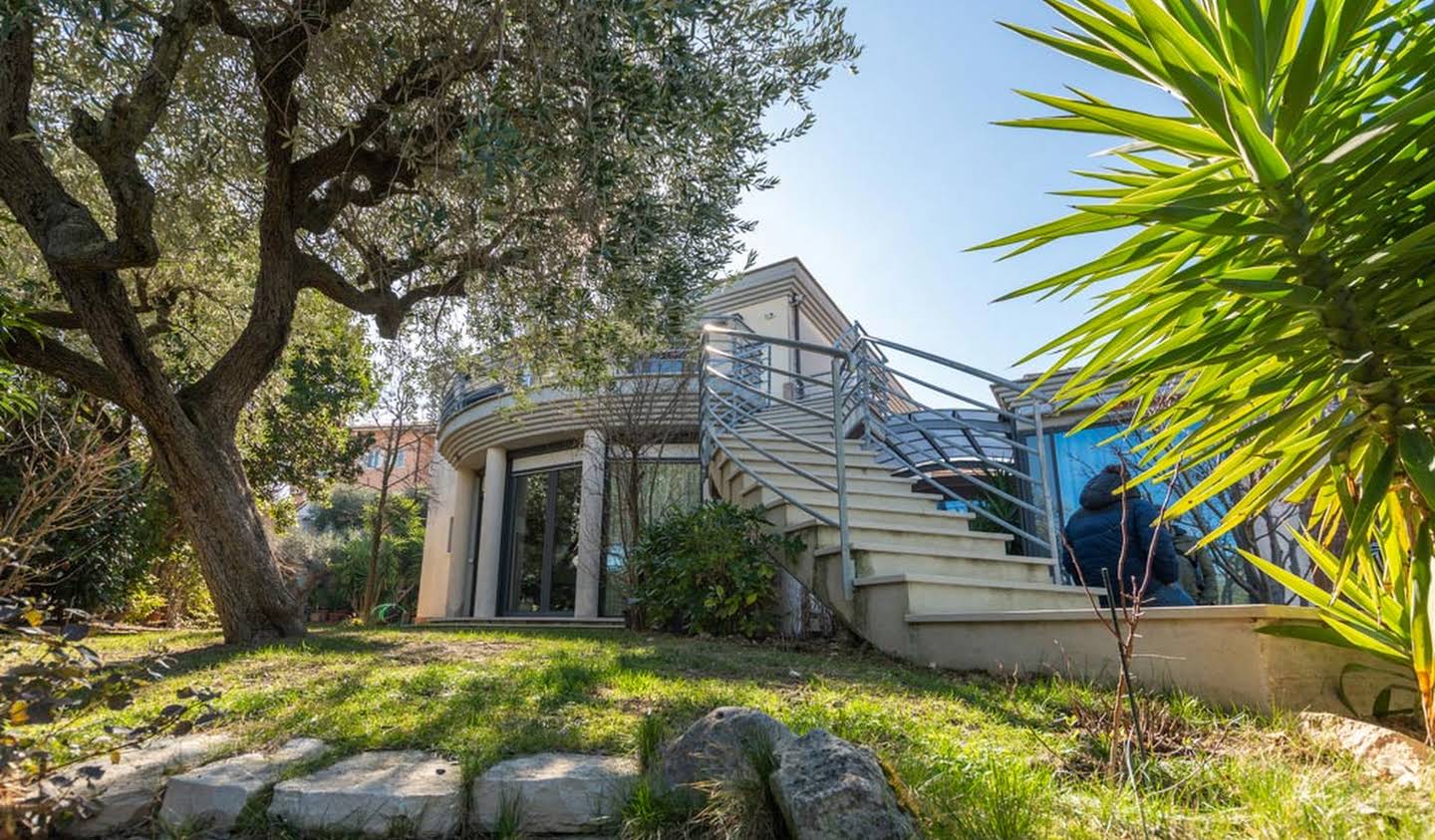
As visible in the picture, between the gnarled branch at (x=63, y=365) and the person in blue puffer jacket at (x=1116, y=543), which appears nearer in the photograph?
the person in blue puffer jacket at (x=1116, y=543)

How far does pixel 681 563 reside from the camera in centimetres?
500

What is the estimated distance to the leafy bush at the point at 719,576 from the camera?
471cm

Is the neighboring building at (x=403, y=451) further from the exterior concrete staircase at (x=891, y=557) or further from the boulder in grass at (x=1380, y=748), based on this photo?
the boulder in grass at (x=1380, y=748)

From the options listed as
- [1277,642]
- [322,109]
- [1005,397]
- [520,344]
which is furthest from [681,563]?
[1005,397]

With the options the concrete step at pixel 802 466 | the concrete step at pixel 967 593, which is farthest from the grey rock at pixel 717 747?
the concrete step at pixel 802 466

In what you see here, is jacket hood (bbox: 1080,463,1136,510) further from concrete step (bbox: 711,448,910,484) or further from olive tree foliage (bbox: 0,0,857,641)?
olive tree foliage (bbox: 0,0,857,641)

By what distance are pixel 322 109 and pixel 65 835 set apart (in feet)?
13.5

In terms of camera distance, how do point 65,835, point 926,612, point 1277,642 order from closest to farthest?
point 65,835 → point 1277,642 → point 926,612

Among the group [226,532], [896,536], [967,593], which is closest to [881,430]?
[896,536]

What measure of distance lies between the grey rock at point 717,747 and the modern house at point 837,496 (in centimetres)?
173

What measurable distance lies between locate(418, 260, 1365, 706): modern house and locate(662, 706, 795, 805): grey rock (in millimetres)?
1728

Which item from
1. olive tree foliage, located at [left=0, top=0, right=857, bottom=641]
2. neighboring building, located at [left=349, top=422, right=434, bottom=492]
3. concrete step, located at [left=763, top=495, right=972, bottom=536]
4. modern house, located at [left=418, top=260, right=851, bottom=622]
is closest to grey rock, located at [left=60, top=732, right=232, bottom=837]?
olive tree foliage, located at [left=0, top=0, right=857, bottom=641]

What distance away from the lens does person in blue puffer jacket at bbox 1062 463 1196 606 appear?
4.11m

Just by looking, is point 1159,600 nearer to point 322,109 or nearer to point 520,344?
point 520,344
